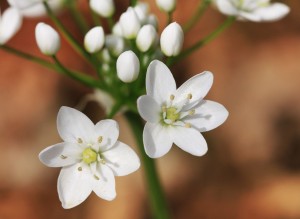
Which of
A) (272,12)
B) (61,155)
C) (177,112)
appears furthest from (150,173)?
(272,12)

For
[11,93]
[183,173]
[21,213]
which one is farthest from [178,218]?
[11,93]

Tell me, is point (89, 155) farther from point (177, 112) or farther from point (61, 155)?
point (177, 112)

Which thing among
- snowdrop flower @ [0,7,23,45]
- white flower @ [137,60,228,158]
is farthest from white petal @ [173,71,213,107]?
snowdrop flower @ [0,7,23,45]

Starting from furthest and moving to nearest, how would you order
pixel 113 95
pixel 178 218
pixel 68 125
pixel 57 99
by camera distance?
pixel 57 99 → pixel 178 218 → pixel 113 95 → pixel 68 125

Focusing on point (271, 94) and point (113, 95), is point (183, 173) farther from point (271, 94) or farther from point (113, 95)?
point (113, 95)

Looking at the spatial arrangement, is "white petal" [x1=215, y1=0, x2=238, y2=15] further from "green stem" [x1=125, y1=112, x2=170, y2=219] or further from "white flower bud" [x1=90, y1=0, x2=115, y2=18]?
"green stem" [x1=125, y1=112, x2=170, y2=219]

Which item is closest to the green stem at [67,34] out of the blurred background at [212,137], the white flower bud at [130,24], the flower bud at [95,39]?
the flower bud at [95,39]

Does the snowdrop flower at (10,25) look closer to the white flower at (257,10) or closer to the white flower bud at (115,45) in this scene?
the white flower bud at (115,45)
